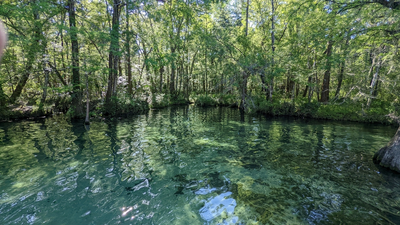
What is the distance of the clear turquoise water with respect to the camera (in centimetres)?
395

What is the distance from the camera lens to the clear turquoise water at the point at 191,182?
395 centimetres

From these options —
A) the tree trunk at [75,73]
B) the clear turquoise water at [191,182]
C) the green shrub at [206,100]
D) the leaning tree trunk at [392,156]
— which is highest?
the tree trunk at [75,73]

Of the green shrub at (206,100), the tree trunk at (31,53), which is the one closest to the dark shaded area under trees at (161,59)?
the tree trunk at (31,53)

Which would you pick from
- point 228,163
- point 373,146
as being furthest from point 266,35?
point 228,163

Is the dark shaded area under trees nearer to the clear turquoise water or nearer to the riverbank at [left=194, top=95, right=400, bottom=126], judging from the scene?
the riverbank at [left=194, top=95, right=400, bottom=126]

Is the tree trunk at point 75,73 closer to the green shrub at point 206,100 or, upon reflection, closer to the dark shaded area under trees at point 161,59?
the dark shaded area under trees at point 161,59

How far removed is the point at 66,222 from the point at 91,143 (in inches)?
208

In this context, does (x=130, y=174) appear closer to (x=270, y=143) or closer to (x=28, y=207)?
(x=28, y=207)

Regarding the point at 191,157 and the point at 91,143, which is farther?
the point at 91,143

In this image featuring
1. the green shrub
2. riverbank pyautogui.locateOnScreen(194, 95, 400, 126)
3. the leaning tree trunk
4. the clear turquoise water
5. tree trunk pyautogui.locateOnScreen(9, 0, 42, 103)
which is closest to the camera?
the clear turquoise water

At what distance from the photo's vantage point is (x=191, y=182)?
17.3 ft

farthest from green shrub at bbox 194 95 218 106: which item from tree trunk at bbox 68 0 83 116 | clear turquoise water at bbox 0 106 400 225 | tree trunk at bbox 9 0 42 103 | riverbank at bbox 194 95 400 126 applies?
tree trunk at bbox 9 0 42 103

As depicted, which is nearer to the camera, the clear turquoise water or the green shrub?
the clear turquoise water

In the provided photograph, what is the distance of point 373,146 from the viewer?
8.50 meters
